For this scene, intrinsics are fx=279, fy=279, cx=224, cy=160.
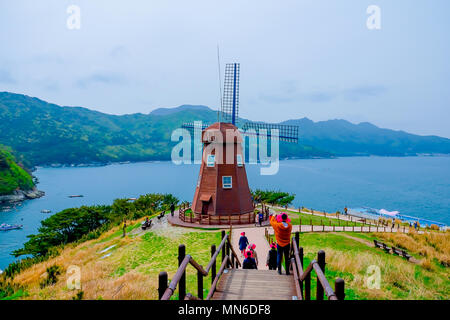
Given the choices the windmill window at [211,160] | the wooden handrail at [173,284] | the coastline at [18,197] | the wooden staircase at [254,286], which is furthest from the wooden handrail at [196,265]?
the coastline at [18,197]

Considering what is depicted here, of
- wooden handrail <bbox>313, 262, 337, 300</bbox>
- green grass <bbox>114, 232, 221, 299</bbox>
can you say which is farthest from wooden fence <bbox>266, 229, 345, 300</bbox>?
green grass <bbox>114, 232, 221, 299</bbox>

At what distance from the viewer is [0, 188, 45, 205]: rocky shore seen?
7617 cm

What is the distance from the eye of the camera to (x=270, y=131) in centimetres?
2712

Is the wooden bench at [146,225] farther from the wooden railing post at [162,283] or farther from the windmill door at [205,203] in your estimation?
the wooden railing post at [162,283]

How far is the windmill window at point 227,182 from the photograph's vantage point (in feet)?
75.9

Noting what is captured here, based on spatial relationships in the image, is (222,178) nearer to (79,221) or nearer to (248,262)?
(248,262)

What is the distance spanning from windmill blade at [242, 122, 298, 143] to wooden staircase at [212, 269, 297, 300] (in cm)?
2008

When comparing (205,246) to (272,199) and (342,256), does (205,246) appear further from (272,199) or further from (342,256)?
(272,199)

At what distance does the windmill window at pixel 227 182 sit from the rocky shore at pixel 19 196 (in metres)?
79.3

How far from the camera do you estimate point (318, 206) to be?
72.1 metres

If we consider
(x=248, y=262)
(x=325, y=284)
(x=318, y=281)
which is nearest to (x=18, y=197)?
(x=248, y=262)

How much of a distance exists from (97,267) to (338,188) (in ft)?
331

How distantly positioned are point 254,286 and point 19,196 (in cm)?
9536
